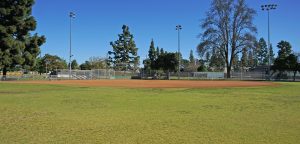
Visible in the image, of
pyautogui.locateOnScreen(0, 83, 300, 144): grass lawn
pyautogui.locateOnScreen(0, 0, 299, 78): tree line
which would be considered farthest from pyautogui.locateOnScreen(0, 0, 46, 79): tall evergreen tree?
pyautogui.locateOnScreen(0, 83, 300, 144): grass lawn

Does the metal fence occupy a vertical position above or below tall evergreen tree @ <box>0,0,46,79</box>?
below

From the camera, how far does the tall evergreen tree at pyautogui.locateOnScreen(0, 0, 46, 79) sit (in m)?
53.9

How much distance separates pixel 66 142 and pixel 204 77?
7332 centimetres

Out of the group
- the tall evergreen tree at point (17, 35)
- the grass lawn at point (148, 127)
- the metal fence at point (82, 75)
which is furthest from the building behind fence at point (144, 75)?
the grass lawn at point (148, 127)

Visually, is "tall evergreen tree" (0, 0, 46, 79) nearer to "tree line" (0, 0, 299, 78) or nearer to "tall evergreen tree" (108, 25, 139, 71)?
"tree line" (0, 0, 299, 78)

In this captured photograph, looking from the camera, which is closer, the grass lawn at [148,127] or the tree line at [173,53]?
the grass lawn at [148,127]

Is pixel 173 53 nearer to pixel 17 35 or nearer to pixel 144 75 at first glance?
pixel 144 75

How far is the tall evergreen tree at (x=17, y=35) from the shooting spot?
53.9 meters

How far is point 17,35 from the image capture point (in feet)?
189

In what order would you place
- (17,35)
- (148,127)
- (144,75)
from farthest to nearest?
(144,75), (17,35), (148,127)

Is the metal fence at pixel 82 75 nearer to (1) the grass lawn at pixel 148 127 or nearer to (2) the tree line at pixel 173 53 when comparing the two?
(2) the tree line at pixel 173 53

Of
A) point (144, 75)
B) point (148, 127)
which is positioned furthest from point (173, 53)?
point (148, 127)

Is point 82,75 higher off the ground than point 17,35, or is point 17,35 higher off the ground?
point 17,35

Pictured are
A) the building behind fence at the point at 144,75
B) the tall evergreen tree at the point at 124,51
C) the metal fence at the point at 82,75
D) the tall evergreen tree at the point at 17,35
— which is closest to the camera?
the tall evergreen tree at the point at 17,35
